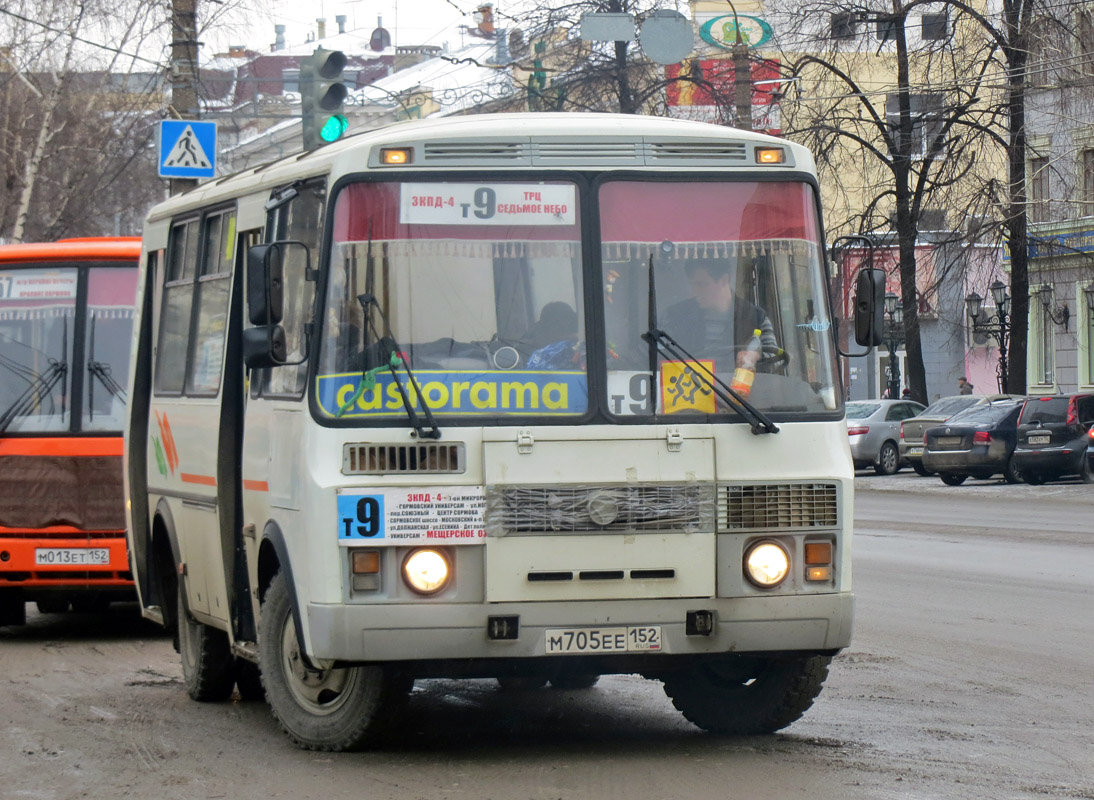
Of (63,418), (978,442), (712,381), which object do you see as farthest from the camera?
(978,442)

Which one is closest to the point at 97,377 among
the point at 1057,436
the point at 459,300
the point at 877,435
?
the point at 459,300

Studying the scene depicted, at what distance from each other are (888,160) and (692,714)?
32.0 meters

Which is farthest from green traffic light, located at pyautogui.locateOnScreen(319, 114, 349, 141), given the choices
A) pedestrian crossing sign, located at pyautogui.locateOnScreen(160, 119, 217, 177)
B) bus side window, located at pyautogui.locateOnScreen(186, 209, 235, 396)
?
bus side window, located at pyautogui.locateOnScreen(186, 209, 235, 396)

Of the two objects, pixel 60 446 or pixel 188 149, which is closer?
pixel 60 446

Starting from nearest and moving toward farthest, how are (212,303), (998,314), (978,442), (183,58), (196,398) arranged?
(212,303) → (196,398) → (183,58) → (978,442) → (998,314)

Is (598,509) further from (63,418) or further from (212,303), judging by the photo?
(63,418)

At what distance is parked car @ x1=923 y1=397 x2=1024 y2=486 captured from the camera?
3170 centimetres

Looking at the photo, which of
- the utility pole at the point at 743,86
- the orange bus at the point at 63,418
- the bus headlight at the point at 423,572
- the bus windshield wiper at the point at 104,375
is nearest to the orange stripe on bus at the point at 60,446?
the orange bus at the point at 63,418

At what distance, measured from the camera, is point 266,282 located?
6988 mm

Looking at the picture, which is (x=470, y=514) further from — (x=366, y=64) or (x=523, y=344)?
(x=366, y=64)

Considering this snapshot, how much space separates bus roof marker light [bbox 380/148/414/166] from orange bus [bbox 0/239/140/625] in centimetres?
575

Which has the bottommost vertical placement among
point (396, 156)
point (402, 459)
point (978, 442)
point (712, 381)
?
point (978, 442)

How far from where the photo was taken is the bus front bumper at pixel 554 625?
6.82 metres

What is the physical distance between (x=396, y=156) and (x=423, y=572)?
160 cm
